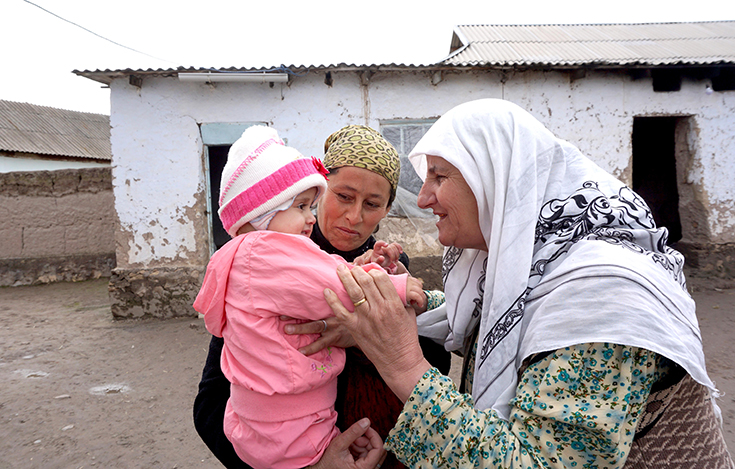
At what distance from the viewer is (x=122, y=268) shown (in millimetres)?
6996

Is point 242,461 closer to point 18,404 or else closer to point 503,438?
point 503,438

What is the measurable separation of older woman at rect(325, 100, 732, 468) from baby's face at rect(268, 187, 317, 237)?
1.08ft

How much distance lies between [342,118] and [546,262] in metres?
6.21

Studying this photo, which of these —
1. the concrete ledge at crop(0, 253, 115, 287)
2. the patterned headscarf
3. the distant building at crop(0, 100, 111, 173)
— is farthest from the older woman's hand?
the distant building at crop(0, 100, 111, 173)

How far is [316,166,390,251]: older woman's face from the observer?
7.33 feet

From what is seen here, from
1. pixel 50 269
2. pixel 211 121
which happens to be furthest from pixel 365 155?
pixel 50 269

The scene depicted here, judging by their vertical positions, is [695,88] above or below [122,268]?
above

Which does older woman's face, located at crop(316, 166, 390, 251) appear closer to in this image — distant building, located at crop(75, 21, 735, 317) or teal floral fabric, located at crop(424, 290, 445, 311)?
teal floral fabric, located at crop(424, 290, 445, 311)

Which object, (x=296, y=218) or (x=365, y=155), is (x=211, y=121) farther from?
(x=296, y=218)

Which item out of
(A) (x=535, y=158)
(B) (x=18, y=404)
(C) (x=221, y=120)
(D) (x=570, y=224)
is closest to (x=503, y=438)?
(D) (x=570, y=224)

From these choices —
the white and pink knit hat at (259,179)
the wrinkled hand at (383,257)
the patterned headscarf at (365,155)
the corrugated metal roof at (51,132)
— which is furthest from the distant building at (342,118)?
the corrugated metal roof at (51,132)

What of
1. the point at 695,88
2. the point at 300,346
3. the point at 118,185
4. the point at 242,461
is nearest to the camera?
the point at 300,346

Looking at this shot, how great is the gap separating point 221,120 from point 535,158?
643 centimetres

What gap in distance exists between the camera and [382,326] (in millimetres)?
1297
